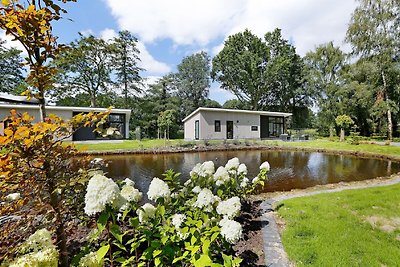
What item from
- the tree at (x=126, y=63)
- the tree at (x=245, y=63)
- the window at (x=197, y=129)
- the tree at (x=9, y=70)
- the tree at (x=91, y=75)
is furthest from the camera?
the tree at (x=245, y=63)

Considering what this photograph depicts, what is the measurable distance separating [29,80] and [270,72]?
3037 cm

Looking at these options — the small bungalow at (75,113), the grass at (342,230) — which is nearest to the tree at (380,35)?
the grass at (342,230)

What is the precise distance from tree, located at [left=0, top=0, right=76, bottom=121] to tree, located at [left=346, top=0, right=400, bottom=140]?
23.4 meters

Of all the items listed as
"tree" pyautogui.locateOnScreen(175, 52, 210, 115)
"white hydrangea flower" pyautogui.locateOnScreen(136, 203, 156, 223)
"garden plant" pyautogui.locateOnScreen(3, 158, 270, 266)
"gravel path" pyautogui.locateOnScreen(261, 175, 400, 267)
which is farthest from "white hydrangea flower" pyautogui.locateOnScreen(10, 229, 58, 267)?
"tree" pyautogui.locateOnScreen(175, 52, 210, 115)

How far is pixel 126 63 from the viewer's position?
2948cm

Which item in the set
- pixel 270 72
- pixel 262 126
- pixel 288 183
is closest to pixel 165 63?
pixel 270 72

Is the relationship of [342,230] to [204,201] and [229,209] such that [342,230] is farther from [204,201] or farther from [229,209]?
[204,201]

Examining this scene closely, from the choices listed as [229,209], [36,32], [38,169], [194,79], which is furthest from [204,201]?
[194,79]

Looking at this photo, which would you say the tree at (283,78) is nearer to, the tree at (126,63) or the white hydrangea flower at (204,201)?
the tree at (126,63)

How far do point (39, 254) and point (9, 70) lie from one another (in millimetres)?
35667

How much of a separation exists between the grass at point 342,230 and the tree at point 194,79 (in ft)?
106

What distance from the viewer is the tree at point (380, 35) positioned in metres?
17.7

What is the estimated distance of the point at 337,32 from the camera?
75.2ft

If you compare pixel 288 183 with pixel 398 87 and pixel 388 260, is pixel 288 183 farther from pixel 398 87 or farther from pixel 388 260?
pixel 398 87
